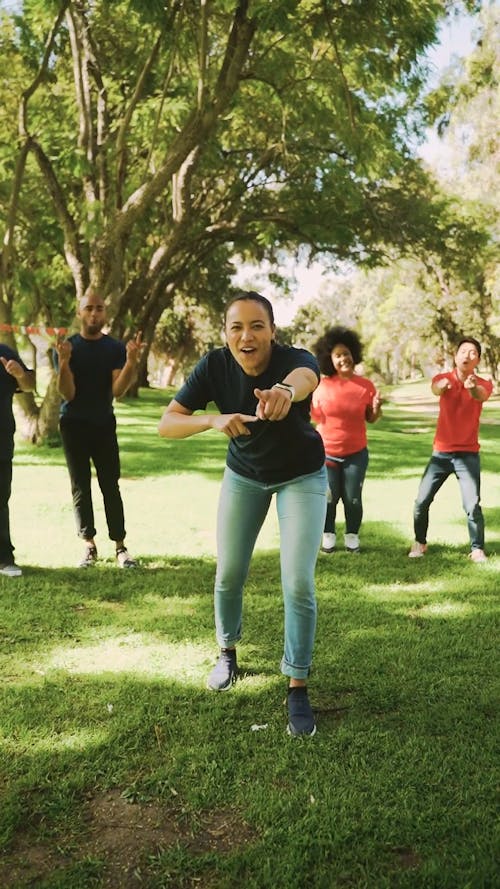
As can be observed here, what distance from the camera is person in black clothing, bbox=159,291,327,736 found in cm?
340

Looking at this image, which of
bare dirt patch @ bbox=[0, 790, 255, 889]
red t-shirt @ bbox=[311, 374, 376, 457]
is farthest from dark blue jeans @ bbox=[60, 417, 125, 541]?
bare dirt patch @ bbox=[0, 790, 255, 889]

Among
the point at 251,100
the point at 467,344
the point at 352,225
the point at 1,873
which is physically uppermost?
the point at 251,100

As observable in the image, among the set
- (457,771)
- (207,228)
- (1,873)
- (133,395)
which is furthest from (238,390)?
(133,395)

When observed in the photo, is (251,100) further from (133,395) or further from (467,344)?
(133,395)

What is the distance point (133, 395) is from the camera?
29.9m

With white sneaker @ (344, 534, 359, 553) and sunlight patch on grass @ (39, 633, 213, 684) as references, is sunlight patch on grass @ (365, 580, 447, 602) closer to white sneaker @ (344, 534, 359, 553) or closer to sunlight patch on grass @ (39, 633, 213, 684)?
white sneaker @ (344, 534, 359, 553)

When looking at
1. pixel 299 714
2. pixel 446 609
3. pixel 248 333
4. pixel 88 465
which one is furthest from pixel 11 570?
pixel 248 333

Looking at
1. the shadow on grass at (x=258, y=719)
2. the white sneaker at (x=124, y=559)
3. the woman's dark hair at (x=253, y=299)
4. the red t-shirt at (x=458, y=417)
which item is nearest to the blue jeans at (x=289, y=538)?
the shadow on grass at (x=258, y=719)

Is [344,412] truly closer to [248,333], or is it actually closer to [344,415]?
[344,415]

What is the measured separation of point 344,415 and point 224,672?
11.1 ft

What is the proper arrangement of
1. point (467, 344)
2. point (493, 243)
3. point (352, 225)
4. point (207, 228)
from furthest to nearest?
point (493, 243)
point (207, 228)
point (352, 225)
point (467, 344)

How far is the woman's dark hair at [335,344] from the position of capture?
265 inches

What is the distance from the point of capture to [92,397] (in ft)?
19.3

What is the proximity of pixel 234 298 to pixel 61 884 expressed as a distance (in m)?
2.47
